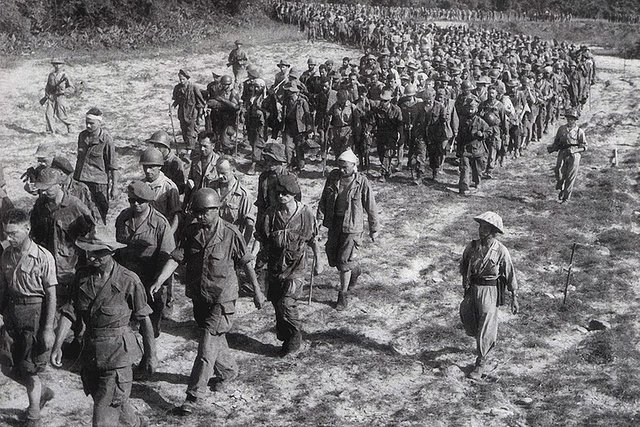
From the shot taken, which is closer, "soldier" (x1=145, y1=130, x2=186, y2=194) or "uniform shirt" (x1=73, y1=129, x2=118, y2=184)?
"soldier" (x1=145, y1=130, x2=186, y2=194)

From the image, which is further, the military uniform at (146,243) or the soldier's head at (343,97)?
the soldier's head at (343,97)

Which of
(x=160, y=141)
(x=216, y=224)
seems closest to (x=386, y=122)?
(x=160, y=141)

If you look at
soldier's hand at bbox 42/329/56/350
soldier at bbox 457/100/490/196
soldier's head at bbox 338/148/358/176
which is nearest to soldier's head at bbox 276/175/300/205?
soldier's head at bbox 338/148/358/176

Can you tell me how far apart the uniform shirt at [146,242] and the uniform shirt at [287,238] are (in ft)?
3.13

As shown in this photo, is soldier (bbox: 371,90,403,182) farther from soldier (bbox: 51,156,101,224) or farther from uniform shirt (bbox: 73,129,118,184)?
soldier (bbox: 51,156,101,224)

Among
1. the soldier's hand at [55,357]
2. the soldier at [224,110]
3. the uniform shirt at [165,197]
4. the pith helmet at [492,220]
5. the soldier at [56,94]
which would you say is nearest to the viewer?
the soldier's hand at [55,357]

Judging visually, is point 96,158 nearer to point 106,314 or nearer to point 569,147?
point 106,314

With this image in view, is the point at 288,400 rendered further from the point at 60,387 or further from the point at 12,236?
the point at 12,236

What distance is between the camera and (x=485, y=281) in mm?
7000

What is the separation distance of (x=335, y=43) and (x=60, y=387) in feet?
106

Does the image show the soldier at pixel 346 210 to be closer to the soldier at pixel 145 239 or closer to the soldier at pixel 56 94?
the soldier at pixel 145 239

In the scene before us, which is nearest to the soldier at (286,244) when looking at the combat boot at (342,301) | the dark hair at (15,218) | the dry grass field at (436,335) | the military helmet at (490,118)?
the dry grass field at (436,335)

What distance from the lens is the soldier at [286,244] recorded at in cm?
699

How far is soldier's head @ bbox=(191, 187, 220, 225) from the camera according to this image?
6.09m
